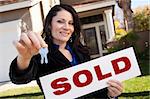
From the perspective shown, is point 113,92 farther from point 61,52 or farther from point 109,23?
point 109,23

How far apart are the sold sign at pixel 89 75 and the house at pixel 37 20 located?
13320 mm

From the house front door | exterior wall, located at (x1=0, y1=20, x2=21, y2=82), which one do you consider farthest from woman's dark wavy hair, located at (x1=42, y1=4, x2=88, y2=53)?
the house front door

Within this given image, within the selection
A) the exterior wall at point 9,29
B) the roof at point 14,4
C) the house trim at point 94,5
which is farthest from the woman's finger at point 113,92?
the house trim at point 94,5

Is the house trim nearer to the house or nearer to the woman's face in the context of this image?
the house

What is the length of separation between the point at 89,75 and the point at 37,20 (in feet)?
52.3

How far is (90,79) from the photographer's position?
228cm

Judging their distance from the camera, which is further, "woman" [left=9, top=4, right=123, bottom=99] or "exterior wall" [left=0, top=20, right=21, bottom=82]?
"exterior wall" [left=0, top=20, right=21, bottom=82]

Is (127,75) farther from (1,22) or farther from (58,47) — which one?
(1,22)

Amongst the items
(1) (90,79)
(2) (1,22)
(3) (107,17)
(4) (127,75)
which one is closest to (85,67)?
(1) (90,79)

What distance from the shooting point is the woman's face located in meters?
2.41

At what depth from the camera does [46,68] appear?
2359 mm

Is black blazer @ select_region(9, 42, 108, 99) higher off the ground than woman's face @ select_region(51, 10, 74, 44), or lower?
lower

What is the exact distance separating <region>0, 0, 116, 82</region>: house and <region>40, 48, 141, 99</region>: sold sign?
43.7ft

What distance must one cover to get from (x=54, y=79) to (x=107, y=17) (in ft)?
65.0
